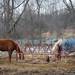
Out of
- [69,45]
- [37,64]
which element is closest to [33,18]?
[69,45]

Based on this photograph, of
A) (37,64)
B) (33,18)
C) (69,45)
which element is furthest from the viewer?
(33,18)

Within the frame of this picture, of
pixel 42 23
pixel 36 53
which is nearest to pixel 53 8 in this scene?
pixel 42 23

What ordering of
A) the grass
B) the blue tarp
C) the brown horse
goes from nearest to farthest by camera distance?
the grass < the brown horse < the blue tarp

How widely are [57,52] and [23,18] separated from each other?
6.89 m

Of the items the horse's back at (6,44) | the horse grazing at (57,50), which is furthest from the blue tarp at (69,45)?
the horse's back at (6,44)

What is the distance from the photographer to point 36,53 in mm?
14961

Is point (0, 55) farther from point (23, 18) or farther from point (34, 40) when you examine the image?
point (23, 18)

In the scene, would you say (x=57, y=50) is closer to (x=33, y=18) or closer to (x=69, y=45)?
(x=69, y=45)

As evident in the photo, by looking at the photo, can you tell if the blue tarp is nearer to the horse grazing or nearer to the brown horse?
the horse grazing

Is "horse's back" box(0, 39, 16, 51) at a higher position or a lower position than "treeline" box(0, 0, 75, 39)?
lower

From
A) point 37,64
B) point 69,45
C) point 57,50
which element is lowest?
point 37,64

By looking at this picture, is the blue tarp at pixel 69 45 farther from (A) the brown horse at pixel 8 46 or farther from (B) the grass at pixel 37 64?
(A) the brown horse at pixel 8 46

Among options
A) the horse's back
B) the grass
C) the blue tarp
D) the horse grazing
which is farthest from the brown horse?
the blue tarp

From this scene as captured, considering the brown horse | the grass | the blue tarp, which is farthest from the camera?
the blue tarp
